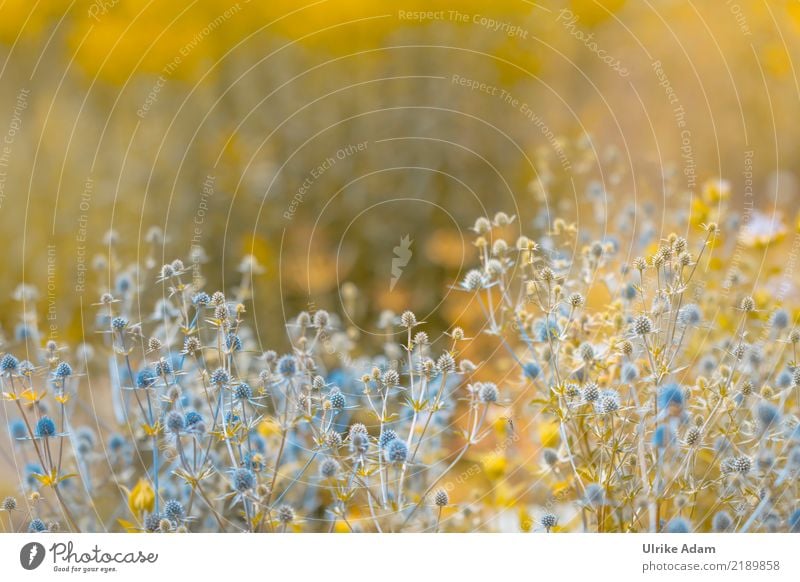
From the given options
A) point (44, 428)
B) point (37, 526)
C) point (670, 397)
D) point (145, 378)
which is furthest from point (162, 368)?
point (670, 397)

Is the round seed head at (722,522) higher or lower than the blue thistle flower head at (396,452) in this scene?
lower

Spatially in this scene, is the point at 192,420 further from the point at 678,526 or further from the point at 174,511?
the point at 678,526

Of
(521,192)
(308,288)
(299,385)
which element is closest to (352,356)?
(308,288)

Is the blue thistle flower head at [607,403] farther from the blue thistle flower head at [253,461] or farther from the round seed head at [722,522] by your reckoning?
the blue thistle flower head at [253,461]

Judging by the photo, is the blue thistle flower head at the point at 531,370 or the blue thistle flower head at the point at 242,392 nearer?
the blue thistle flower head at the point at 242,392

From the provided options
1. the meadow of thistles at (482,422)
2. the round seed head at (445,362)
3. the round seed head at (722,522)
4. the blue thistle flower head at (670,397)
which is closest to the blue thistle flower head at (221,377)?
the meadow of thistles at (482,422)
